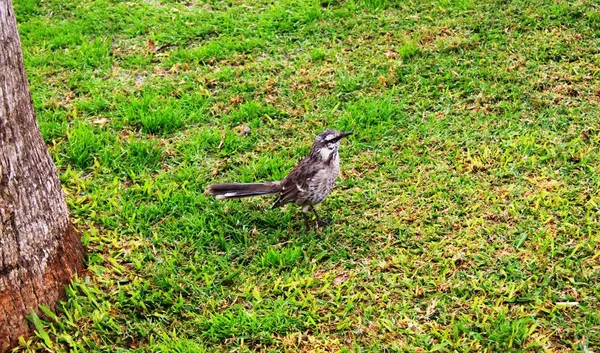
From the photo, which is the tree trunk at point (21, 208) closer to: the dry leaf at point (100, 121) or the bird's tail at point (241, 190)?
the bird's tail at point (241, 190)

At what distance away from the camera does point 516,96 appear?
21.6 feet

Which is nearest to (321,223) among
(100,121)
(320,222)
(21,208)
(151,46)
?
(320,222)

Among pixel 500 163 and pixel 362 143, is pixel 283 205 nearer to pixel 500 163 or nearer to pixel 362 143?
pixel 362 143

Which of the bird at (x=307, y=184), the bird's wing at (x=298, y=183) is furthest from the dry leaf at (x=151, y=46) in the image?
the bird's wing at (x=298, y=183)

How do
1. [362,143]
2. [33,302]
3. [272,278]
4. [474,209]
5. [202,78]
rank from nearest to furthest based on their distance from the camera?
[33,302] < [272,278] < [474,209] < [362,143] < [202,78]

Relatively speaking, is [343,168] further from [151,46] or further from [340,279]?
[151,46]

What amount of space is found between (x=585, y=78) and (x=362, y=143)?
2.59 metres

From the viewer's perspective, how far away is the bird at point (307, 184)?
16.7 feet

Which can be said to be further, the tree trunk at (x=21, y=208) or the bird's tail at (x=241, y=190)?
the bird's tail at (x=241, y=190)

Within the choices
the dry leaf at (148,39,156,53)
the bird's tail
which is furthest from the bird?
the dry leaf at (148,39,156,53)

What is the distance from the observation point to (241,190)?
17.1 ft

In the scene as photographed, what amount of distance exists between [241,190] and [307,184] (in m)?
0.57

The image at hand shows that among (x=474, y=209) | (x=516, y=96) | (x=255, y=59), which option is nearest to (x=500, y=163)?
(x=474, y=209)

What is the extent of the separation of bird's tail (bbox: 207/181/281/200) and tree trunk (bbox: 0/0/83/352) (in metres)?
1.27
